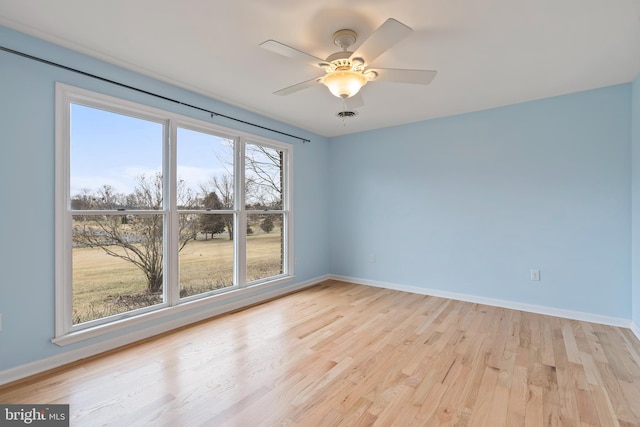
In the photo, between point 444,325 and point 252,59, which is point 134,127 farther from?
point 444,325

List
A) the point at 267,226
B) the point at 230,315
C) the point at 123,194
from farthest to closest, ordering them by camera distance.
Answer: the point at 267,226 → the point at 230,315 → the point at 123,194

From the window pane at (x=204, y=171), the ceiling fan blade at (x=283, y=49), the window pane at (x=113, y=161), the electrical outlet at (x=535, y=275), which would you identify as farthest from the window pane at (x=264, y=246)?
the electrical outlet at (x=535, y=275)

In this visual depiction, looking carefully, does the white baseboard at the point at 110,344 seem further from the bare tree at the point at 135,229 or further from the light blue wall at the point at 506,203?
the light blue wall at the point at 506,203

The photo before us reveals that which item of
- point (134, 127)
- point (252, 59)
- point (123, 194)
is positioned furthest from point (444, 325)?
point (134, 127)

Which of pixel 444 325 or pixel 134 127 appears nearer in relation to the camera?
pixel 134 127

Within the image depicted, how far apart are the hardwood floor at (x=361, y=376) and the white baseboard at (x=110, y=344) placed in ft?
0.30

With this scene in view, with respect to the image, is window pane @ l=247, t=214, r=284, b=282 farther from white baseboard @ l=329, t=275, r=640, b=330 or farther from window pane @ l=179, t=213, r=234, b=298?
white baseboard @ l=329, t=275, r=640, b=330

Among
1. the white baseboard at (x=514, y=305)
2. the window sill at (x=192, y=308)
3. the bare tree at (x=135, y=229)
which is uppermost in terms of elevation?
the bare tree at (x=135, y=229)

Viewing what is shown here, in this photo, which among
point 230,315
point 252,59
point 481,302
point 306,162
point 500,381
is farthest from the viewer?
point 306,162

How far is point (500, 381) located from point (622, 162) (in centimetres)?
269

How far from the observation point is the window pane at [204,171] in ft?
10.2

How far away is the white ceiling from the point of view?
183cm

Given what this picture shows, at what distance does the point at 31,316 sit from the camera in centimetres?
210

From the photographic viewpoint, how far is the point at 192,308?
3076 mm
